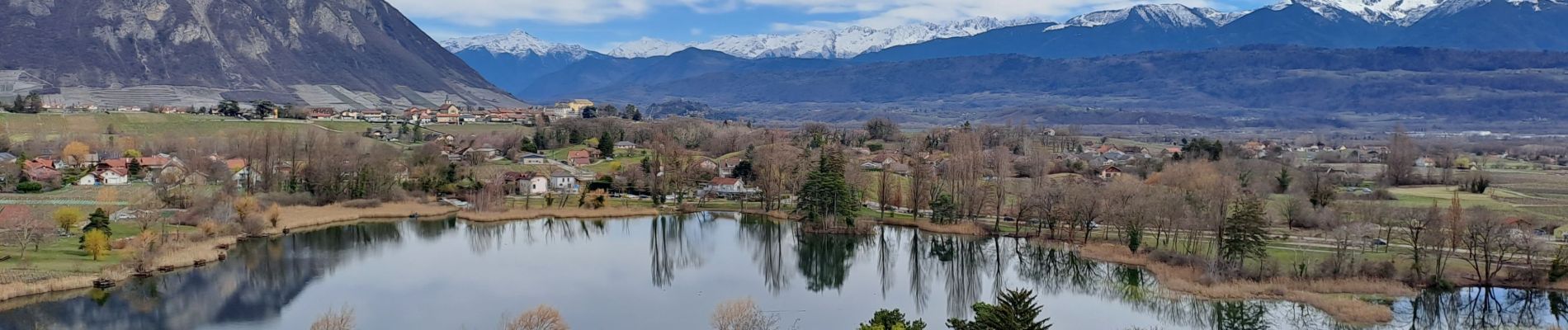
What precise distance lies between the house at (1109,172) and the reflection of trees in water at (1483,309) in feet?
79.0

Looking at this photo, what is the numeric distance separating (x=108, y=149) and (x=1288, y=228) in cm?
5158

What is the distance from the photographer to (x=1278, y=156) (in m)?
62.9

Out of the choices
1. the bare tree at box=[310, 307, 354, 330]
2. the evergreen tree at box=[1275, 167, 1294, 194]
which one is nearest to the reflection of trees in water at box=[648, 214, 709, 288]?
the bare tree at box=[310, 307, 354, 330]

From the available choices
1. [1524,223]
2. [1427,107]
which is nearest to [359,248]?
[1524,223]

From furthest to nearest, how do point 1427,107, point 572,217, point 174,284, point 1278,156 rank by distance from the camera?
point 1427,107 < point 1278,156 < point 572,217 < point 174,284

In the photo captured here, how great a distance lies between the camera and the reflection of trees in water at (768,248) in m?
28.8

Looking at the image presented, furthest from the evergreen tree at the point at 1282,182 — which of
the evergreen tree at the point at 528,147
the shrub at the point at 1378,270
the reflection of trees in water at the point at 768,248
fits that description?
the evergreen tree at the point at 528,147

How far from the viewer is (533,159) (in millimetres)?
56250

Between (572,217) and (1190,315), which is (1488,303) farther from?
(572,217)

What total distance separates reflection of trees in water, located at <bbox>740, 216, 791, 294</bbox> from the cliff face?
84.7 m

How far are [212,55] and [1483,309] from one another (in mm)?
131596

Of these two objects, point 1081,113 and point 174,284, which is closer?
point 174,284

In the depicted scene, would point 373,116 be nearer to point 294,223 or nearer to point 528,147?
point 528,147

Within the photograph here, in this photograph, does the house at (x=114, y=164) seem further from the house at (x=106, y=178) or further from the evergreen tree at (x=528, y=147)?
the evergreen tree at (x=528, y=147)
